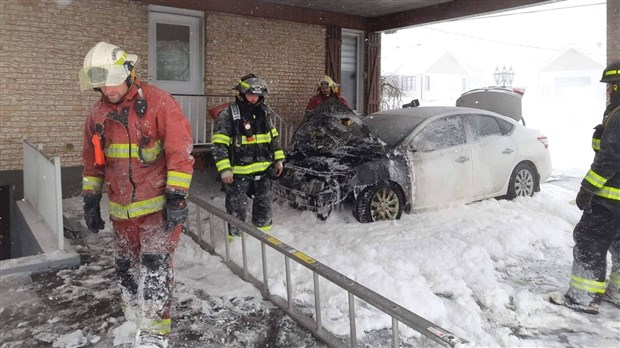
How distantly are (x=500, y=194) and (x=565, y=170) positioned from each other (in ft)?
17.2

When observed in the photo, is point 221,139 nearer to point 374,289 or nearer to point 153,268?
point 153,268

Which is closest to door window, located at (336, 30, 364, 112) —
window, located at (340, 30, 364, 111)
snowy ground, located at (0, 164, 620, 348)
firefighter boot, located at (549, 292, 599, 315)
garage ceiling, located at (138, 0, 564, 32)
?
window, located at (340, 30, 364, 111)

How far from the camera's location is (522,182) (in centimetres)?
771

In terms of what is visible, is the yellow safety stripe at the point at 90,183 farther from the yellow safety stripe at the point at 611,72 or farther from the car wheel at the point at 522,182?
the car wheel at the point at 522,182

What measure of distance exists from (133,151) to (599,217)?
11.9 feet

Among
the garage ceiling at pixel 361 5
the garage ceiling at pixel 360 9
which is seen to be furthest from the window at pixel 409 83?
the garage ceiling at pixel 361 5

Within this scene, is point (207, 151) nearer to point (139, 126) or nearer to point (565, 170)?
point (139, 126)

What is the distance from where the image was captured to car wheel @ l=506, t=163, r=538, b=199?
758cm

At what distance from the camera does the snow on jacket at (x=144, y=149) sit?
3074mm

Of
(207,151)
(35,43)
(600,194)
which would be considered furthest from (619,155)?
(35,43)

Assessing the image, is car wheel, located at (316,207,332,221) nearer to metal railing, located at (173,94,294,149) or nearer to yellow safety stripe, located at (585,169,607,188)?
yellow safety stripe, located at (585,169,607,188)

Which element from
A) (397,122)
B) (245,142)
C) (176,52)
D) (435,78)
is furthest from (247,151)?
(435,78)

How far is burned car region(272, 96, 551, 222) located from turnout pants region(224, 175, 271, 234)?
0.95 m

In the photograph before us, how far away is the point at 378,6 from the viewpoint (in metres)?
10.4
